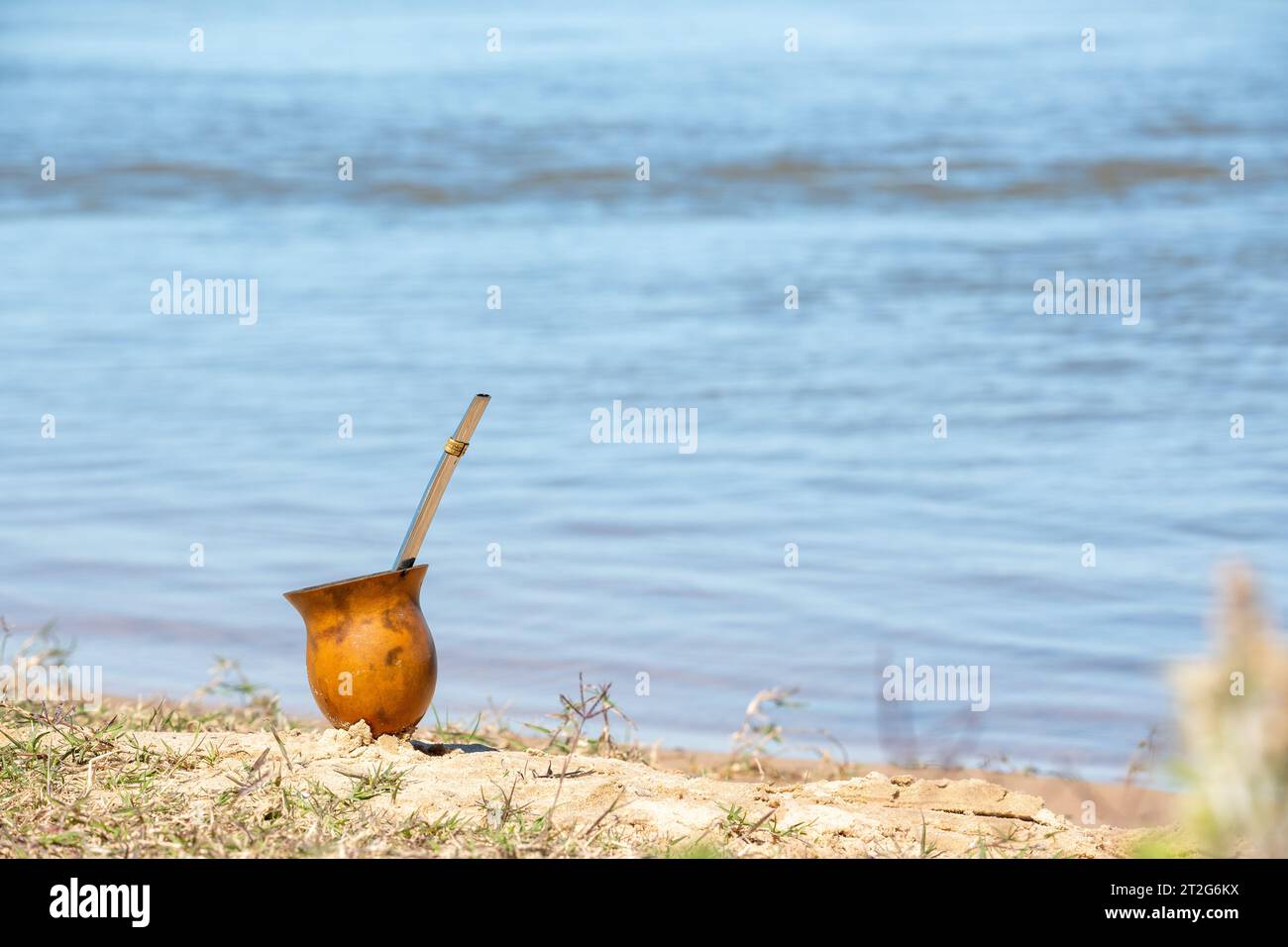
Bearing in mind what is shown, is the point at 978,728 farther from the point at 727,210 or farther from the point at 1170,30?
the point at 1170,30

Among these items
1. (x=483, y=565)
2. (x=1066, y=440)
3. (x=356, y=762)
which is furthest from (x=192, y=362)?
(x=356, y=762)

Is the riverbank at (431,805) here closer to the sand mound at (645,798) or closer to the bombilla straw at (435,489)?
the sand mound at (645,798)

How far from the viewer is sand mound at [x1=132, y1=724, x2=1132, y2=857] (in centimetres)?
339

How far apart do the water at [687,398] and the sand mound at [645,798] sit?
1218mm

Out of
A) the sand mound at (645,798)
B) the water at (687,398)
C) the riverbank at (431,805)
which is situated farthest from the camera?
the water at (687,398)

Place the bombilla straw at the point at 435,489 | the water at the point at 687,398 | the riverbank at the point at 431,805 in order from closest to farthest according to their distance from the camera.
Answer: the riverbank at the point at 431,805
the bombilla straw at the point at 435,489
the water at the point at 687,398

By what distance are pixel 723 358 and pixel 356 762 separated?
20.4 feet

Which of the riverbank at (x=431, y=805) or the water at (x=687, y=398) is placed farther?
the water at (x=687, y=398)

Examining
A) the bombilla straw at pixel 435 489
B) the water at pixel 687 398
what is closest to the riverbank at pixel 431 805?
the bombilla straw at pixel 435 489

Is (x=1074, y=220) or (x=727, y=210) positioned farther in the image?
(x=727, y=210)

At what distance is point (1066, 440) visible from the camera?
800 cm

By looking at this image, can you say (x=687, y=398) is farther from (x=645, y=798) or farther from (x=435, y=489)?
(x=645, y=798)

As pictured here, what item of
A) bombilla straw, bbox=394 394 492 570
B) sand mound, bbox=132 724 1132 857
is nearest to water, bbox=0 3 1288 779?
sand mound, bbox=132 724 1132 857

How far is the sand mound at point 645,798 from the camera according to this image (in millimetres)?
3395
